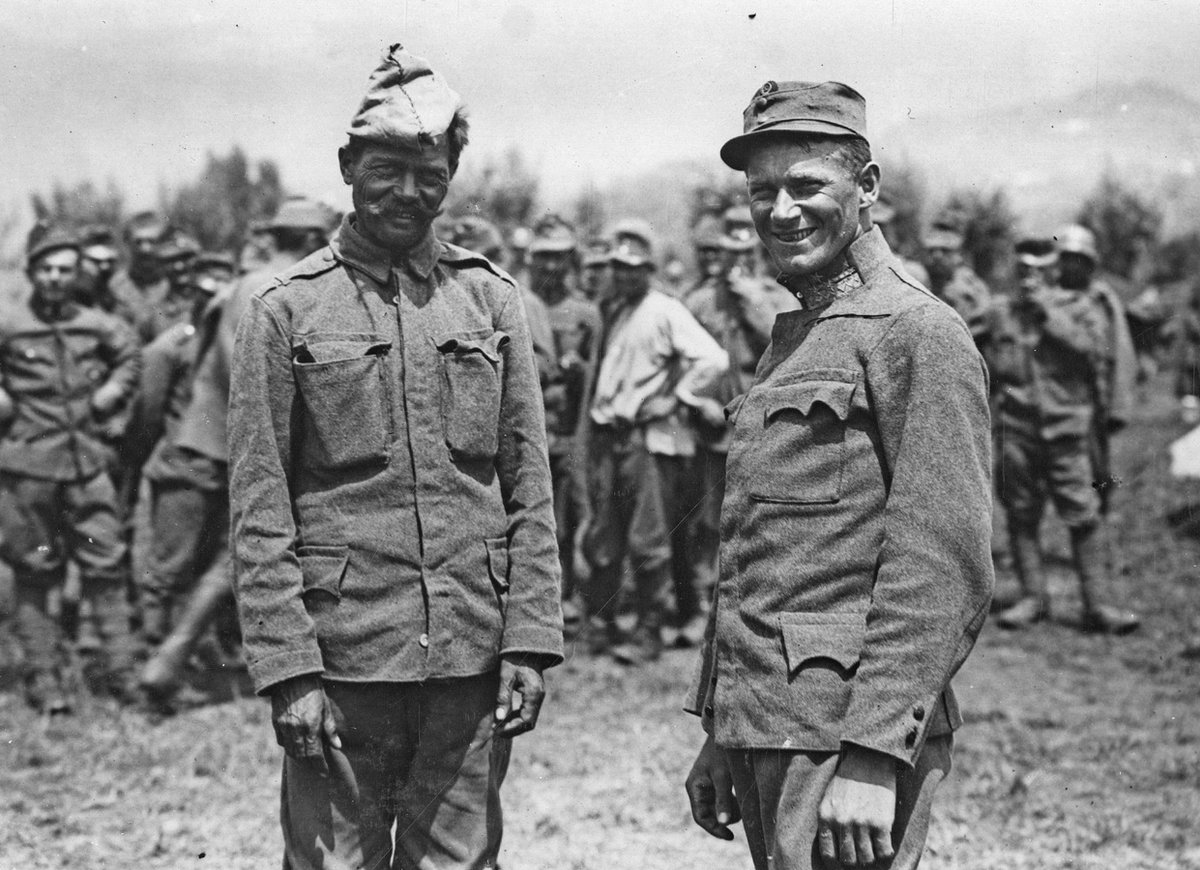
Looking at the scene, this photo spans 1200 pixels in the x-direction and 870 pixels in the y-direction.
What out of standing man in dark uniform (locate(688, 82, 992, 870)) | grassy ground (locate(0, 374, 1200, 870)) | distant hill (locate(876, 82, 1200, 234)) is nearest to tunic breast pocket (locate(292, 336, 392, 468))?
standing man in dark uniform (locate(688, 82, 992, 870))

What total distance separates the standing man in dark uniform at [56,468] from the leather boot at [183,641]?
480mm

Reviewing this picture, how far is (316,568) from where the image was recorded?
301 cm

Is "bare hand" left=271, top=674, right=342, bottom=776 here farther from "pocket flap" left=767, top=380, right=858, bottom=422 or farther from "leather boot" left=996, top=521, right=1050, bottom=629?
"leather boot" left=996, top=521, right=1050, bottom=629

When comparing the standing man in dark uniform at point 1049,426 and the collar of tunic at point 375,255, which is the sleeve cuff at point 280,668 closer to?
the collar of tunic at point 375,255

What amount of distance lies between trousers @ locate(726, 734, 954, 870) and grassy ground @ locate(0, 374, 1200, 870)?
2389mm

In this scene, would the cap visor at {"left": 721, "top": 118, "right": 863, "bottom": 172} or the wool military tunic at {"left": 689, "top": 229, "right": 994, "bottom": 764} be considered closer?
the wool military tunic at {"left": 689, "top": 229, "right": 994, "bottom": 764}

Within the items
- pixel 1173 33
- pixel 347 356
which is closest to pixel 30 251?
pixel 347 356

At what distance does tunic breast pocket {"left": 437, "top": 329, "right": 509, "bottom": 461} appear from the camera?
3.07 metres

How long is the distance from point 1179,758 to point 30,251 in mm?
6449

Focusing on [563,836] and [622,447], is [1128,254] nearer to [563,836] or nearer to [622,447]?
[622,447]

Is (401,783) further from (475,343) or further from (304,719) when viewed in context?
(475,343)

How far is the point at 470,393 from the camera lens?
310 cm

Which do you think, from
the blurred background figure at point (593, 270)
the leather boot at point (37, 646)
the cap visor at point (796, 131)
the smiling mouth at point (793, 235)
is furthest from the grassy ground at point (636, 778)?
the blurred background figure at point (593, 270)

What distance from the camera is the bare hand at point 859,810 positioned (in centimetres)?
242
